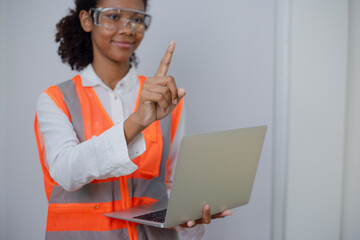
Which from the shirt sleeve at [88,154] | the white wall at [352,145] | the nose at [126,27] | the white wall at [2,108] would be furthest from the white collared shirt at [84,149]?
the white wall at [2,108]

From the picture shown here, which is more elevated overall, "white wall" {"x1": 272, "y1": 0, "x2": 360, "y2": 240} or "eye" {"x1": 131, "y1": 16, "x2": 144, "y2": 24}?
"eye" {"x1": 131, "y1": 16, "x2": 144, "y2": 24}

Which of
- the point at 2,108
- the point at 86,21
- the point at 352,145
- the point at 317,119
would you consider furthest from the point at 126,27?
the point at 2,108

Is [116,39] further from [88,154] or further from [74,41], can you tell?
[88,154]

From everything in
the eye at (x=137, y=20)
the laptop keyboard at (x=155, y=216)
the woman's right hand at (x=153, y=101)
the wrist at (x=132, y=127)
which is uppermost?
the eye at (x=137, y=20)

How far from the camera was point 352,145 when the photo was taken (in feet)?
5.48

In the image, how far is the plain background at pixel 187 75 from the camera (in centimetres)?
190

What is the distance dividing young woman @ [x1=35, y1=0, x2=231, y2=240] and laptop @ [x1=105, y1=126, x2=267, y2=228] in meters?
0.07

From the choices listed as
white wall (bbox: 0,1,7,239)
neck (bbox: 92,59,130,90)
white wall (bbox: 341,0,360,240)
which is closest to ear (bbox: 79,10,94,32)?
neck (bbox: 92,59,130,90)

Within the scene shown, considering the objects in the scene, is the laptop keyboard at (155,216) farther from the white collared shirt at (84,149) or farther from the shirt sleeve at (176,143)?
the shirt sleeve at (176,143)

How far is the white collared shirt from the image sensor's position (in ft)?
3.78

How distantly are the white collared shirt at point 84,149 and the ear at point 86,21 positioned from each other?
239mm

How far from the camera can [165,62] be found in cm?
120

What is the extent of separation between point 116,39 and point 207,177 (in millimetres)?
656

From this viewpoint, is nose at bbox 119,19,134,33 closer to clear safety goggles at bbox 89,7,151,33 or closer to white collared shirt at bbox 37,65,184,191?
clear safety goggles at bbox 89,7,151,33
